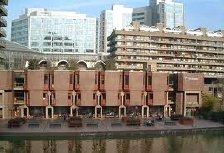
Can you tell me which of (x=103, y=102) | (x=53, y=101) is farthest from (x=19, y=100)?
(x=103, y=102)

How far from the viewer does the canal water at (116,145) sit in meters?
46.6

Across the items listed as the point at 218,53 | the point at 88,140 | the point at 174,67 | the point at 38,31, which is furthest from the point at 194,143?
the point at 38,31

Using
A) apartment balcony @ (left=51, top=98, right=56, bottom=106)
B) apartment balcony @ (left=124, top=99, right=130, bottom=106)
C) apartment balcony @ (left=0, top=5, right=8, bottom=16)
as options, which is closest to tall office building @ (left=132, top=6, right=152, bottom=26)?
apartment balcony @ (left=0, top=5, right=8, bottom=16)

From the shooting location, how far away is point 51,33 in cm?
19088

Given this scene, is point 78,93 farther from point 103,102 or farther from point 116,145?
point 116,145

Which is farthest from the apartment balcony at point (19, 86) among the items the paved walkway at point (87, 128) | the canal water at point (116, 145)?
the canal water at point (116, 145)

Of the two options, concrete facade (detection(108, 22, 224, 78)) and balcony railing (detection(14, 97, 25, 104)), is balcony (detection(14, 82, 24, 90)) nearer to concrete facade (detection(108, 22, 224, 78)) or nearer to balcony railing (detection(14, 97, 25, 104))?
balcony railing (detection(14, 97, 25, 104))

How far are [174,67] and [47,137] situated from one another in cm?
8056

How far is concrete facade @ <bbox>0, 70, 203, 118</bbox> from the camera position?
3027 inches

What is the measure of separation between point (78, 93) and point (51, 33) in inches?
4611

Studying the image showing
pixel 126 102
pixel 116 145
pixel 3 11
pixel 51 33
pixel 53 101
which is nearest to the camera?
pixel 116 145

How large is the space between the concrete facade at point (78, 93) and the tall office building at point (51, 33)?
108151 millimetres

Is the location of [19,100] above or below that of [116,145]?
above

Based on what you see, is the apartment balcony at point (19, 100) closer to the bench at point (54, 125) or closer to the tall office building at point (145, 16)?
the bench at point (54, 125)
